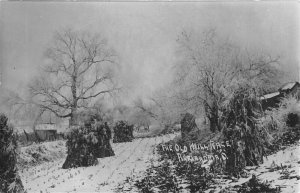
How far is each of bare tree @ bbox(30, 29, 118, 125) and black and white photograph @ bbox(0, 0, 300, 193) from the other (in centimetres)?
3

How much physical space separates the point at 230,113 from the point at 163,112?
204cm

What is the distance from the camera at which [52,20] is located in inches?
408

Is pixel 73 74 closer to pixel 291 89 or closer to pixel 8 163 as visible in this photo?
pixel 8 163

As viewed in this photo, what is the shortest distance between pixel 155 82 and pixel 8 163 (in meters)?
4.54

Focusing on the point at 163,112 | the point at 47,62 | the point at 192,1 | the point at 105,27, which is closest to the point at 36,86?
the point at 47,62

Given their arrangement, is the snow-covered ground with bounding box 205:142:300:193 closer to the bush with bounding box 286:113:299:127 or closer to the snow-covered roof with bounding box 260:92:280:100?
the bush with bounding box 286:113:299:127

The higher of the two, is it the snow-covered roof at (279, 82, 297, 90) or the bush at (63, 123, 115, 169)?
the snow-covered roof at (279, 82, 297, 90)

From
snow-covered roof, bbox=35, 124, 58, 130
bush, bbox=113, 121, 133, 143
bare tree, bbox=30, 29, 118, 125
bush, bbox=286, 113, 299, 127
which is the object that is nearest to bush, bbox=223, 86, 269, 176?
bush, bbox=286, 113, 299, 127

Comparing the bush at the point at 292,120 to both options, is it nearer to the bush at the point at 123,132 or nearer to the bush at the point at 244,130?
the bush at the point at 244,130

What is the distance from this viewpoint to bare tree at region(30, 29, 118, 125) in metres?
10.6

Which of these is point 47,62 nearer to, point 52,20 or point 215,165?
point 52,20

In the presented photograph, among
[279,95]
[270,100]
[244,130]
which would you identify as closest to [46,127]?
[244,130]

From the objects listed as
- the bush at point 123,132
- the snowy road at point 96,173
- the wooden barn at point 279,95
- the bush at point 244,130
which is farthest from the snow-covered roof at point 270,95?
the bush at point 123,132

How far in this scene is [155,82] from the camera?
10.8 m
